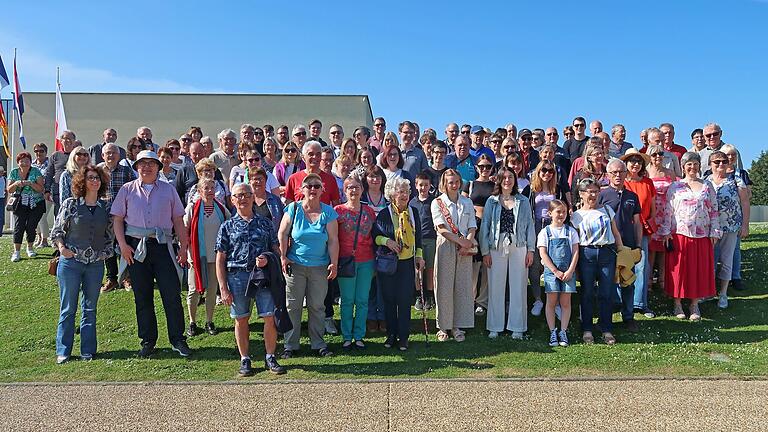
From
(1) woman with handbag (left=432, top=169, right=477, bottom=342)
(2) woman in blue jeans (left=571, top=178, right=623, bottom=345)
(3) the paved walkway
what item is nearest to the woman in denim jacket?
(1) woman with handbag (left=432, top=169, right=477, bottom=342)

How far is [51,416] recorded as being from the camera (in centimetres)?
483

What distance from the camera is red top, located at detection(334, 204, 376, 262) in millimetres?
6520

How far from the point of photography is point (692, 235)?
772cm

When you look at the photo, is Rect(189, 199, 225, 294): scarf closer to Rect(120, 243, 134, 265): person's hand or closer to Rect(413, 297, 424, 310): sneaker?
Rect(120, 243, 134, 265): person's hand

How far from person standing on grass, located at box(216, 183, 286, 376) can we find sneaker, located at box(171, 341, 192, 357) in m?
0.97

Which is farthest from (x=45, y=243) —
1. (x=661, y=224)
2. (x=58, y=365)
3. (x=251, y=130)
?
(x=661, y=224)

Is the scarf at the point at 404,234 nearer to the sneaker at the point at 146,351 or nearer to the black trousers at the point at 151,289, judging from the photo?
the black trousers at the point at 151,289

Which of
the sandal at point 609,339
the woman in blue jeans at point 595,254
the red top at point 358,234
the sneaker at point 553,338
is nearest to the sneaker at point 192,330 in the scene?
the red top at point 358,234

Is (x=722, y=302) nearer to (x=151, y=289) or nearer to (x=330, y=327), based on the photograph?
(x=330, y=327)

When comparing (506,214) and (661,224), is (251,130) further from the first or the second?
(661,224)

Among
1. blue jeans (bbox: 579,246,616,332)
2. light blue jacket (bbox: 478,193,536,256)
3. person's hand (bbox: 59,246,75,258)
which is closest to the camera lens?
person's hand (bbox: 59,246,75,258)

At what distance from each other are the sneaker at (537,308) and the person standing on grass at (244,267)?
11.8ft

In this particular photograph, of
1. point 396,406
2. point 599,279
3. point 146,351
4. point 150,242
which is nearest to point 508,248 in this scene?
point 599,279

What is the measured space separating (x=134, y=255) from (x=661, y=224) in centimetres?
651
